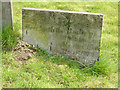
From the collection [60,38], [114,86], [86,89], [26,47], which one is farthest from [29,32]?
[114,86]

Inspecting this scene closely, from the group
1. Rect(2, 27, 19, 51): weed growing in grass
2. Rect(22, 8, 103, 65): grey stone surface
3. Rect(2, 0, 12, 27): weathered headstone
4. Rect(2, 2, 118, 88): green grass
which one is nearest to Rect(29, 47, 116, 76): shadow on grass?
Rect(2, 2, 118, 88): green grass

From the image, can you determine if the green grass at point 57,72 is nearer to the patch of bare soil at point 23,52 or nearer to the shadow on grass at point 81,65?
the shadow on grass at point 81,65

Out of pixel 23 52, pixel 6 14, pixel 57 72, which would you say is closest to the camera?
pixel 57 72

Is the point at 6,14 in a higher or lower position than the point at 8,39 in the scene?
higher

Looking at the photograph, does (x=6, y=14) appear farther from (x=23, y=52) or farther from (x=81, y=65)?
(x=81, y=65)

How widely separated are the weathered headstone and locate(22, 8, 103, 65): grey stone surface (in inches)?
16.8

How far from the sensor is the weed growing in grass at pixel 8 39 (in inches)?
176

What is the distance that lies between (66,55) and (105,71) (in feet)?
3.48

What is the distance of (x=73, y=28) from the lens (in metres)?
4.45

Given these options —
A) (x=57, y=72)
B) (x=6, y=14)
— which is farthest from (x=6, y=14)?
(x=57, y=72)

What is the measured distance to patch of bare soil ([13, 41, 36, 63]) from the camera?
4291 millimetres

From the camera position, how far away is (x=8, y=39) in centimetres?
449

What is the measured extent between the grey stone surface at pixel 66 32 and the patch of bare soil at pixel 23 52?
0.94 feet

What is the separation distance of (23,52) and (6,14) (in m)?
1.18
